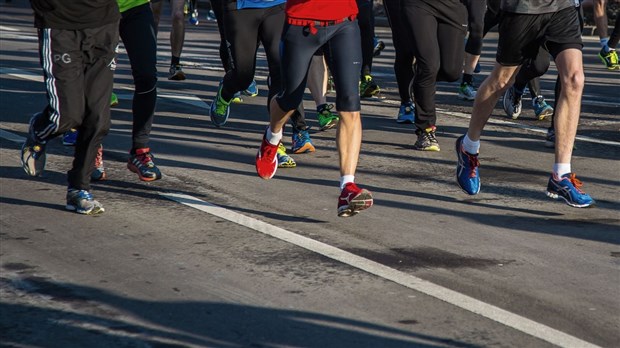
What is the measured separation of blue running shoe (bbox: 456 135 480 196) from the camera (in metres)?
8.11

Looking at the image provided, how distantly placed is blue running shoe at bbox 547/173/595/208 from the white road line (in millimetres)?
1853

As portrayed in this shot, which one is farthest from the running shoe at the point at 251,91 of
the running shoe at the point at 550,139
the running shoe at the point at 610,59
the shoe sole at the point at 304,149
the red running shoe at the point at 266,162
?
the running shoe at the point at 610,59

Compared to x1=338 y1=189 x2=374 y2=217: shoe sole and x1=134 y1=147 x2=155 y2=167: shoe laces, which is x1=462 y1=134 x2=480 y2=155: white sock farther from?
x1=134 y1=147 x2=155 y2=167: shoe laces

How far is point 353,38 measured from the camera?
741cm

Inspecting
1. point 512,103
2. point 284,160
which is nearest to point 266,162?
point 284,160

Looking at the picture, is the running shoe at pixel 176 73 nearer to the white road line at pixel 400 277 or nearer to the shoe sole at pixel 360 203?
the white road line at pixel 400 277

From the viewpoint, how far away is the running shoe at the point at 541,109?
11.7m

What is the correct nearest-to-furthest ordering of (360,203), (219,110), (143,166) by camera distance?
(360,203)
(143,166)
(219,110)

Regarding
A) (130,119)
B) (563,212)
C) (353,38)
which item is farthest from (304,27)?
(130,119)

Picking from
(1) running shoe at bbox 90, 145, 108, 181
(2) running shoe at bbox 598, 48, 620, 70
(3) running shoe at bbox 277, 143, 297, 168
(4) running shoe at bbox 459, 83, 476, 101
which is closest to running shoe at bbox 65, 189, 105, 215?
(1) running shoe at bbox 90, 145, 108, 181

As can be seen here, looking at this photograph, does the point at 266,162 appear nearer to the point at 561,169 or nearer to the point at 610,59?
the point at 561,169

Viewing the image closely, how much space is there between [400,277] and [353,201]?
3.77 ft

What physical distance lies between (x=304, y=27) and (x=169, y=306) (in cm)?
244

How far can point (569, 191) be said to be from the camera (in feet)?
25.2
